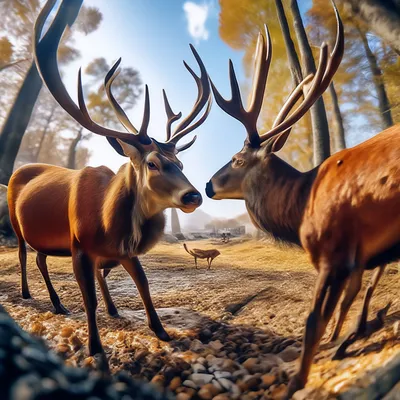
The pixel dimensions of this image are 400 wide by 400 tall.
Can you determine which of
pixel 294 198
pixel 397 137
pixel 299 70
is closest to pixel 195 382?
pixel 294 198

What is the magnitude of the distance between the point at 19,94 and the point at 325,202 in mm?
3187

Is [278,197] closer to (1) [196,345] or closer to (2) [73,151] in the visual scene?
(1) [196,345]

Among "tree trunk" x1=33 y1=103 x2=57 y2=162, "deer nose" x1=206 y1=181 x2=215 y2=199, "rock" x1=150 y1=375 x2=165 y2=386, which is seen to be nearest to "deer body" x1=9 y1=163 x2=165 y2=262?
"deer nose" x1=206 y1=181 x2=215 y2=199

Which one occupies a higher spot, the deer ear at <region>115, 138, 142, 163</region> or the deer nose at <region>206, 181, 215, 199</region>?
the deer ear at <region>115, 138, 142, 163</region>

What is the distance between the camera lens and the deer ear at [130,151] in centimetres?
106

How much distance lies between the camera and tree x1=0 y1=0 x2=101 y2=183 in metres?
2.59

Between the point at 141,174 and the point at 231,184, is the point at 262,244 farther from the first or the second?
the point at 141,174

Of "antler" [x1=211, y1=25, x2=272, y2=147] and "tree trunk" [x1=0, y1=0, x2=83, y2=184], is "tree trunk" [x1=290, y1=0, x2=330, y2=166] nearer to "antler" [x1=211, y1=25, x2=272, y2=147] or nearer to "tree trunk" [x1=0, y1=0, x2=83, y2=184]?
"antler" [x1=211, y1=25, x2=272, y2=147]

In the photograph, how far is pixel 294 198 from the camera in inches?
35.3

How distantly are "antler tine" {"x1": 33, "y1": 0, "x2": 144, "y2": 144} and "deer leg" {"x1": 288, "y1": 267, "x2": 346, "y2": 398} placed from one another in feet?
2.61

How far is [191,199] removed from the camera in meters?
0.95

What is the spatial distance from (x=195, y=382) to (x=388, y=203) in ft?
2.12

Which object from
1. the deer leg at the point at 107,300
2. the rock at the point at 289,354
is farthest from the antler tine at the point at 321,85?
the deer leg at the point at 107,300

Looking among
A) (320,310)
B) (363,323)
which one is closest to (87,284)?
(320,310)
